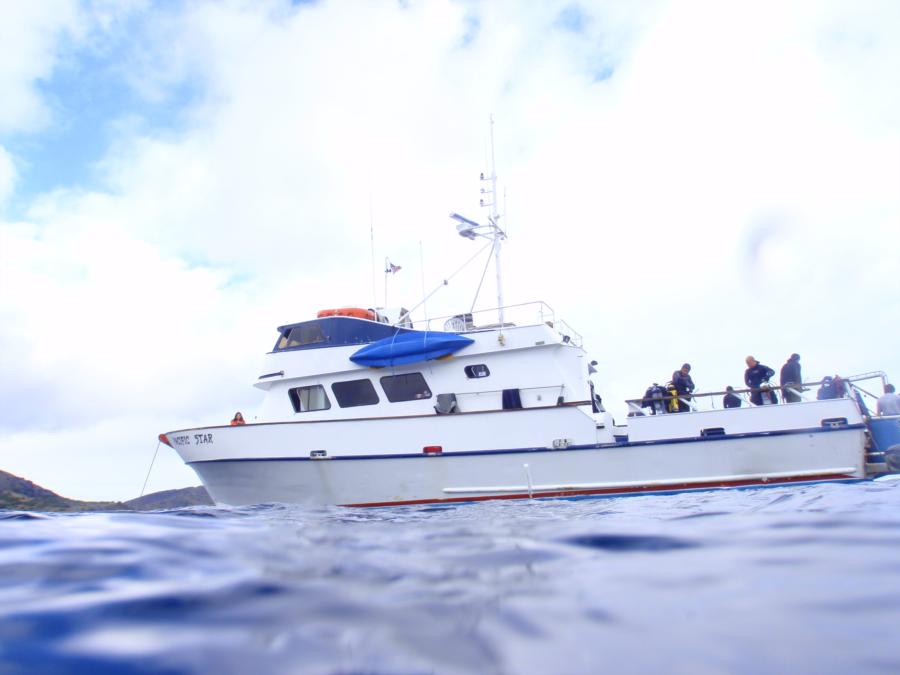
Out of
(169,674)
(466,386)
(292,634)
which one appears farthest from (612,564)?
(466,386)

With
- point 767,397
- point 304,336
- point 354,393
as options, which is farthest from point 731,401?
point 304,336

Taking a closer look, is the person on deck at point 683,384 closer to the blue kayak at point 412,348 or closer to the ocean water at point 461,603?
the blue kayak at point 412,348

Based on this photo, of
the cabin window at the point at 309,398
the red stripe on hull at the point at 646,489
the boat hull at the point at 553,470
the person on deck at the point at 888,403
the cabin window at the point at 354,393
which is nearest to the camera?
the red stripe on hull at the point at 646,489

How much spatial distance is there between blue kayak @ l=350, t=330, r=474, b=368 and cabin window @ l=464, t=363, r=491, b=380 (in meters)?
0.46

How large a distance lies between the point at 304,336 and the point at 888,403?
10.6 m

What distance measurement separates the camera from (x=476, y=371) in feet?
37.7

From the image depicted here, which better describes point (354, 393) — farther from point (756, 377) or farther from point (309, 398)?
point (756, 377)

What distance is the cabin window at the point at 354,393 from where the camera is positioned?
1180 centimetres

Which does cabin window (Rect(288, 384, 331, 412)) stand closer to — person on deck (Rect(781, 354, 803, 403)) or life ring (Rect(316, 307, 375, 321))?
life ring (Rect(316, 307, 375, 321))

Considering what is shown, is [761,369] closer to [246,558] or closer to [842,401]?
[842,401]

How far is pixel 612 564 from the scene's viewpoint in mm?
2066

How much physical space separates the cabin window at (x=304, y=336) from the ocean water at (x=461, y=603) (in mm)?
9451

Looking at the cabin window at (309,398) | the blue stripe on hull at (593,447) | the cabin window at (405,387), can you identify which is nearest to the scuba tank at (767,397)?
the blue stripe on hull at (593,447)

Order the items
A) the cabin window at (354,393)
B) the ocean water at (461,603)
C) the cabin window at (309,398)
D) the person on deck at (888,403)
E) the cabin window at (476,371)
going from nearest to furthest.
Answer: the ocean water at (461,603) < the person on deck at (888,403) < the cabin window at (476,371) < the cabin window at (354,393) < the cabin window at (309,398)
